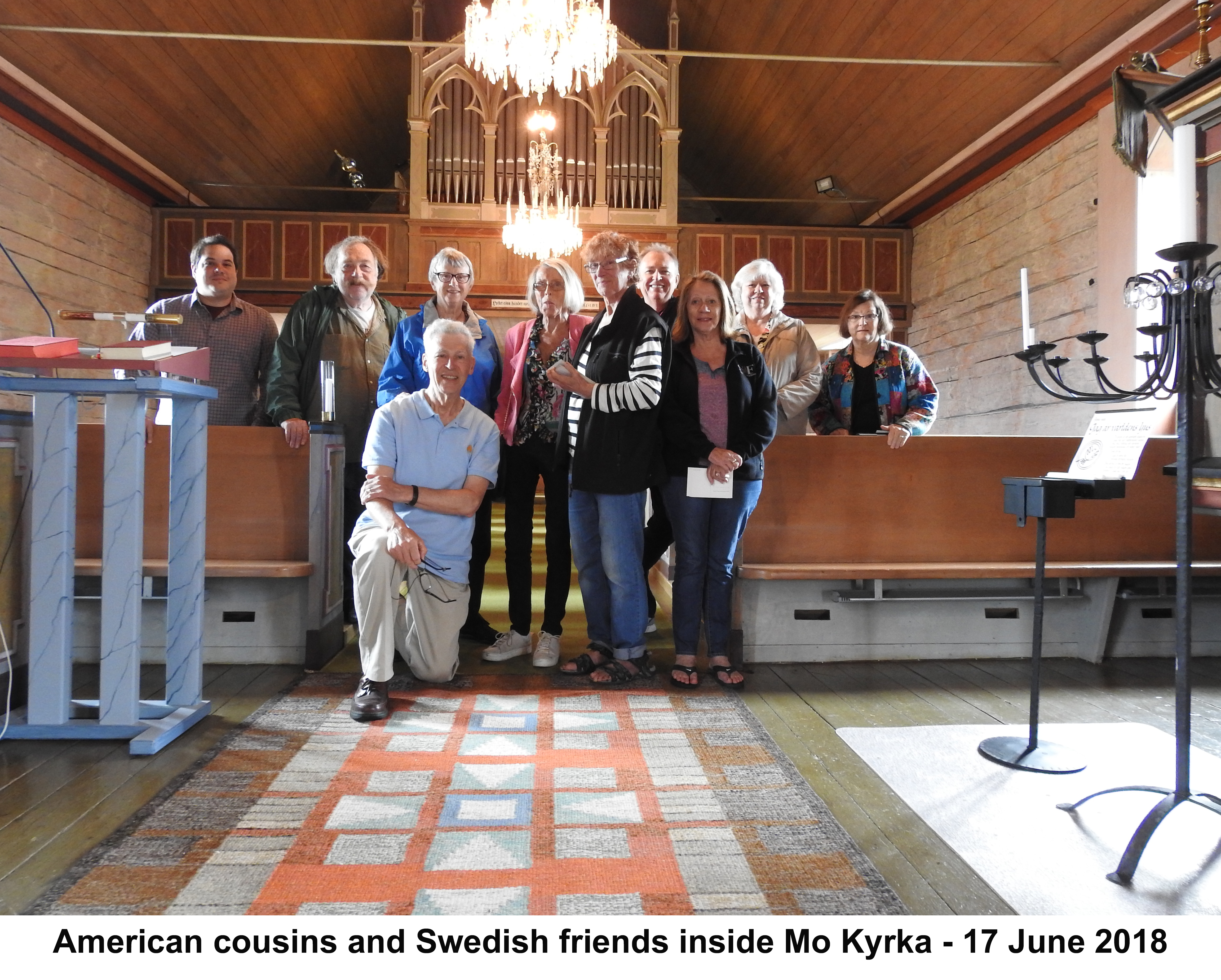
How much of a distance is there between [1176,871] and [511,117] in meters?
8.96

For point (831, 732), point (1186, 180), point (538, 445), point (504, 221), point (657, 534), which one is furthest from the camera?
point (504, 221)

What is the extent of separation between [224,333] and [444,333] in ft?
3.81

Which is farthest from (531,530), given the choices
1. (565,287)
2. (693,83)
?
(693,83)

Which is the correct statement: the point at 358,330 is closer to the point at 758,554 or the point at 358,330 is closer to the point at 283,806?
the point at 758,554

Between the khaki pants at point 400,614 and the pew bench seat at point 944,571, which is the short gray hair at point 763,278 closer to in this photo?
the pew bench seat at point 944,571

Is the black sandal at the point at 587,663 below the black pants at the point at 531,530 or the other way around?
below

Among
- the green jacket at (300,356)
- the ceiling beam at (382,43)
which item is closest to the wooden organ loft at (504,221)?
the ceiling beam at (382,43)

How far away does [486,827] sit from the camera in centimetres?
176

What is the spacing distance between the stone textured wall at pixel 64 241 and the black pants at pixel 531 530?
11.6ft

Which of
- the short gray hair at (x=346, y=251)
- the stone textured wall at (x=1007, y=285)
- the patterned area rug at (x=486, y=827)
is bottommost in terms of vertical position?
the patterned area rug at (x=486, y=827)

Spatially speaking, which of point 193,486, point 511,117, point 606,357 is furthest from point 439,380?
point 511,117

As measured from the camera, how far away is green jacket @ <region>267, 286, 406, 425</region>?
127 inches

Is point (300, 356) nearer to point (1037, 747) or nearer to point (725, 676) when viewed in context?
point (725, 676)

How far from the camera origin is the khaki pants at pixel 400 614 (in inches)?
103
